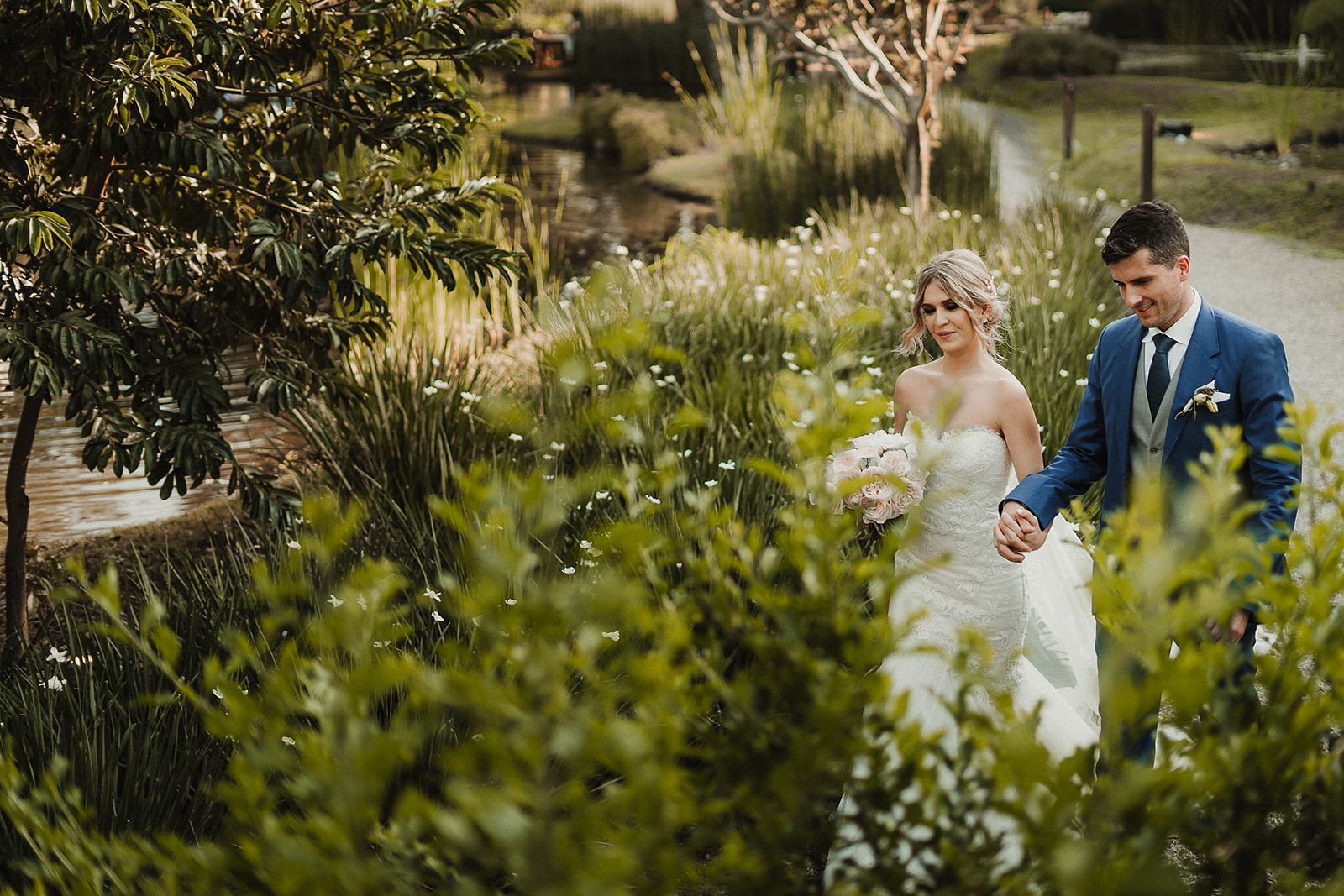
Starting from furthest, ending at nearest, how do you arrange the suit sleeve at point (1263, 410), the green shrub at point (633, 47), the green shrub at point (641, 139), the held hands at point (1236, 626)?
the green shrub at point (633, 47), the green shrub at point (641, 139), the suit sleeve at point (1263, 410), the held hands at point (1236, 626)

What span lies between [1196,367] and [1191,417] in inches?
5.1

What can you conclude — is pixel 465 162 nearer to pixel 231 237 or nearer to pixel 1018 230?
pixel 231 237

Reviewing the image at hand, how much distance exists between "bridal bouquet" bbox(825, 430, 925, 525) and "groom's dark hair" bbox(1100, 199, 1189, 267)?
79cm

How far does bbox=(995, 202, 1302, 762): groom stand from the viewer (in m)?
2.59

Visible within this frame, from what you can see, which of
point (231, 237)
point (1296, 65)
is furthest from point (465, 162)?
point (1296, 65)

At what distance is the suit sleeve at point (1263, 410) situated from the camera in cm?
247

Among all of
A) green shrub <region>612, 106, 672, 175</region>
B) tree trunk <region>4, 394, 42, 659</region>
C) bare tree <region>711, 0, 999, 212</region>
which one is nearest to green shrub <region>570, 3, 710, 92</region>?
green shrub <region>612, 106, 672, 175</region>

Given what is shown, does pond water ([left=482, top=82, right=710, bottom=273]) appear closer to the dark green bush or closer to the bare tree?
the bare tree

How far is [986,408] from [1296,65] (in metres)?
18.4

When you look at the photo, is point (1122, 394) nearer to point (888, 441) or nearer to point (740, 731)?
point (888, 441)

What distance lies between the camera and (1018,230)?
28.0 feet

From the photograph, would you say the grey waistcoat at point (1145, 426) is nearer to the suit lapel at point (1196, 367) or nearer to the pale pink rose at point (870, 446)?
the suit lapel at point (1196, 367)

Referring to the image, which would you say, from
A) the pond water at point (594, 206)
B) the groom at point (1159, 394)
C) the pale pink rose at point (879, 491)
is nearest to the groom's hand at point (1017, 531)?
the groom at point (1159, 394)

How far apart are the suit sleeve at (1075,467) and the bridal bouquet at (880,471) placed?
307mm
